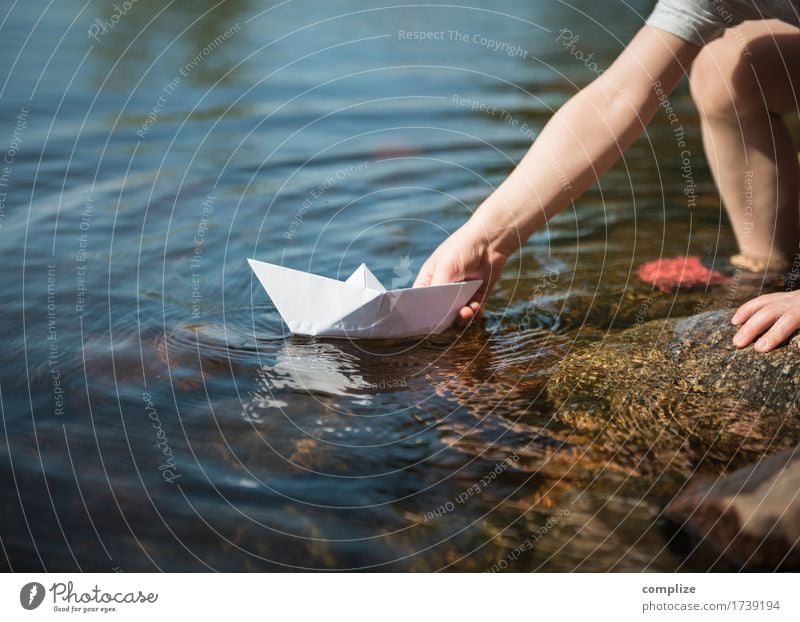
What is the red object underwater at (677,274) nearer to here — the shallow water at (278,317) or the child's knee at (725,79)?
the shallow water at (278,317)

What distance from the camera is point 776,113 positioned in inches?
119

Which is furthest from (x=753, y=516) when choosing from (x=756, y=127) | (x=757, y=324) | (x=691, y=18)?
(x=756, y=127)

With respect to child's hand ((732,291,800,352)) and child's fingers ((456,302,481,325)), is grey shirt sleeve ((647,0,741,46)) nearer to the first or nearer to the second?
child's hand ((732,291,800,352))

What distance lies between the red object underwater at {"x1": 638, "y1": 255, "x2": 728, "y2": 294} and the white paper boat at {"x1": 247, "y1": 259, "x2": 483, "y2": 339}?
801 mm

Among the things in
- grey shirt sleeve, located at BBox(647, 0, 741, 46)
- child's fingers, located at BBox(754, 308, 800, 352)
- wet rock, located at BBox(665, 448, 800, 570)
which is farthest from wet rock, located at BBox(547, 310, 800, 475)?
grey shirt sleeve, located at BBox(647, 0, 741, 46)

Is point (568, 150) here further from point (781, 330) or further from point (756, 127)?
point (756, 127)

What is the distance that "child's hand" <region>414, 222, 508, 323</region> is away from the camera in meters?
2.44

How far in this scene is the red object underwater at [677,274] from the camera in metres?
2.99

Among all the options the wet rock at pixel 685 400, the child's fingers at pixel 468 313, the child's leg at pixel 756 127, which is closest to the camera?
the wet rock at pixel 685 400

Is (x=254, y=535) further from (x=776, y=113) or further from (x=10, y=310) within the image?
(x=776, y=113)

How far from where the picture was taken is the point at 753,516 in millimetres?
1828

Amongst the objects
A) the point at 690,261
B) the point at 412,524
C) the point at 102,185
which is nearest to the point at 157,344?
the point at 412,524

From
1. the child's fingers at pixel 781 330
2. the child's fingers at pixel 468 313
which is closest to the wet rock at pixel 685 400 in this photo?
the child's fingers at pixel 781 330

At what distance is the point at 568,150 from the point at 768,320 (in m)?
0.69
